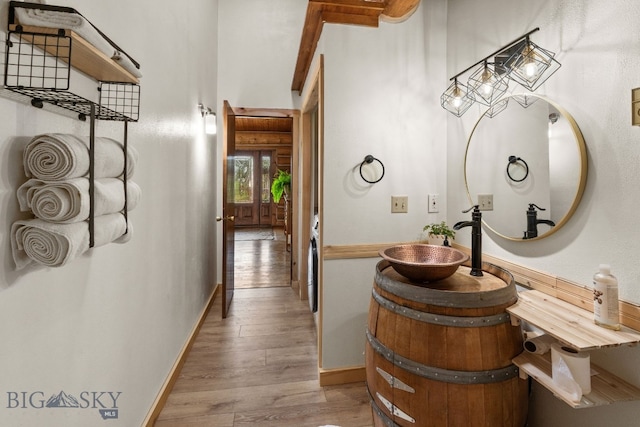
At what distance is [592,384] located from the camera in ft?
3.59

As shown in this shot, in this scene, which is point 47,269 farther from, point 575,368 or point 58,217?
point 575,368

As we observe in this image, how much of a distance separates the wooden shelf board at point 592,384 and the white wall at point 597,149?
0.04m

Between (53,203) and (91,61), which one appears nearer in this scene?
(53,203)

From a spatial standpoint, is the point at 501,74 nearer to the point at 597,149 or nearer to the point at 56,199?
the point at 597,149

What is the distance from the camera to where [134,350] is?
1446 millimetres

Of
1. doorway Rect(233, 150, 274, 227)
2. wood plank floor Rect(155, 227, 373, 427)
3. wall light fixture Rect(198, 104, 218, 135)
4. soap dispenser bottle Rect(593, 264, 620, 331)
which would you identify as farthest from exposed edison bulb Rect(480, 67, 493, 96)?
doorway Rect(233, 150, 274, 227)

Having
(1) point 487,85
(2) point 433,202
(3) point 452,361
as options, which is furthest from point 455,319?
(1) point 487,85

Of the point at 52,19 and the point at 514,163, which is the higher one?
the point at 52,19

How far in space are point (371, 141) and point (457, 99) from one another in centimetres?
61

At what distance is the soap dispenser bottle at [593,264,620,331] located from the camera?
108 centimetres

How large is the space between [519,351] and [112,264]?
5.72 ft

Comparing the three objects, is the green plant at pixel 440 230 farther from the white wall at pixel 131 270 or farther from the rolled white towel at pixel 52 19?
Result: the rolled white towel at pixel 52 19

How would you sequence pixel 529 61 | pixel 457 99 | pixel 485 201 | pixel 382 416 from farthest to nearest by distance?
pixel 457 99 < pixel 485 201 < pixel 529 61 < pixel 382 416

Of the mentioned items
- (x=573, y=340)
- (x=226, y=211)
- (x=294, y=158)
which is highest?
(x=294, y=158)
